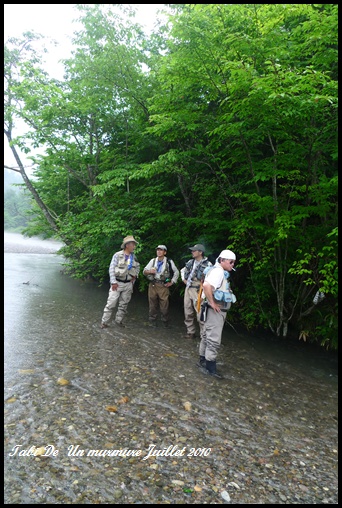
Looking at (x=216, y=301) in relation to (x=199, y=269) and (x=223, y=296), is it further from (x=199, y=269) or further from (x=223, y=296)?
(x=199, y=269)

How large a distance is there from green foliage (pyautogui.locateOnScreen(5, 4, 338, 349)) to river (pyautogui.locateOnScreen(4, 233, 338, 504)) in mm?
2691

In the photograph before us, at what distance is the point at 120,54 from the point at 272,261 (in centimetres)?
827

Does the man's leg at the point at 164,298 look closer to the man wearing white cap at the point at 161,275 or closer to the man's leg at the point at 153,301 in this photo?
the man wearing white cap at the point at 161,275

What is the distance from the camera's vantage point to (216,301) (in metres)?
5.84

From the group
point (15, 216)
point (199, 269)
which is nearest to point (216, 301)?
point (199, 269)

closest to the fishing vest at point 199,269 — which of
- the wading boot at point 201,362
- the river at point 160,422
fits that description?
the river at point 160,422

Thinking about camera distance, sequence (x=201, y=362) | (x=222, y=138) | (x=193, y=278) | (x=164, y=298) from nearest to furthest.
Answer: (x=201, y=362), (x=222, y=138), (x=193, y=278), (x=164, y=298)

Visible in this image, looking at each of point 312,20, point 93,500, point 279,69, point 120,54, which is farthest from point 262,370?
point 120,54

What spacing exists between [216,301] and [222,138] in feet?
14.5

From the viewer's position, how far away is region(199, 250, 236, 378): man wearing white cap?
5660mm

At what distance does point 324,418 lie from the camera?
15.9ft

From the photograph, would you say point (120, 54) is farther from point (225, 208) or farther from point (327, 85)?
point (327, 85)

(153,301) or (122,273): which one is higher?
(122,273)

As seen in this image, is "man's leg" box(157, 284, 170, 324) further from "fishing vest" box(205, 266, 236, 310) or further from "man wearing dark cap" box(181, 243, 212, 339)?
"fishing vest" box(205, 266, 236, 310)
